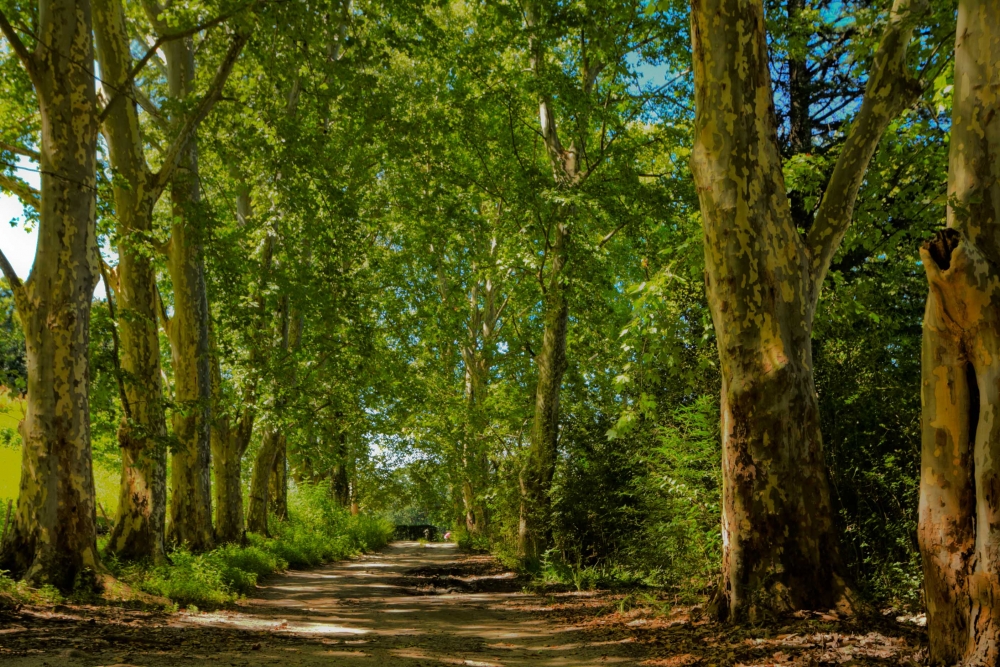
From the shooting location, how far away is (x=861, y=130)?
22.3 feet

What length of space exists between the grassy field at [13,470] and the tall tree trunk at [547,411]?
354 inches

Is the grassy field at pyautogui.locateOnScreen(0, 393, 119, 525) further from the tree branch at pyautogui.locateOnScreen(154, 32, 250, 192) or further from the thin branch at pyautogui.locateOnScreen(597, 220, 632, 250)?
the thin branch at pyautogui.locateOnScreen(597, 220, 632, 250)

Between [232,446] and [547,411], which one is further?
[232,446]

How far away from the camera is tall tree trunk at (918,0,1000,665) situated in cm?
443

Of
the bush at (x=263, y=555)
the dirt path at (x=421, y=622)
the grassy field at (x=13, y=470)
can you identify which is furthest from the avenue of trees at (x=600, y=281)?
the dirt path at (x=421, y=622)

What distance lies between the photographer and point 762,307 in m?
6.53

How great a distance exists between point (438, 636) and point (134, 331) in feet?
21.5

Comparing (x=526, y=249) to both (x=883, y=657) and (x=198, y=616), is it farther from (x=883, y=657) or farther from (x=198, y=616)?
(x=883, y=657)

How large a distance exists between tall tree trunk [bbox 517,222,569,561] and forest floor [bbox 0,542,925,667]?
3.42 m

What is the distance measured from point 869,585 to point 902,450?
1408 millimetres

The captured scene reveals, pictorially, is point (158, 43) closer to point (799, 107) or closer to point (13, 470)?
point (13, 470)

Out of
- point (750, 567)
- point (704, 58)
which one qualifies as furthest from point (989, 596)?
point (704, 58)

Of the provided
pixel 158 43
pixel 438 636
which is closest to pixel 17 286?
pixel 158 43

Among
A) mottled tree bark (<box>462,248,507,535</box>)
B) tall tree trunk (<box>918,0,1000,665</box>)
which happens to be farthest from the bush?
tall tree trunk (<box>918,0,1000,665</box>)
